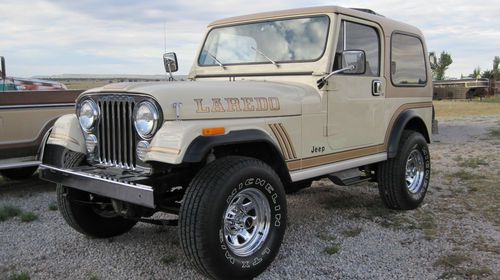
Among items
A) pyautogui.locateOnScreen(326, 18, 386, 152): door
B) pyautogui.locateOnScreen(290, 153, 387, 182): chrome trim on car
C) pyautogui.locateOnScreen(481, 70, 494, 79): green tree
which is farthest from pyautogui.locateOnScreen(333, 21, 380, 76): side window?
pyautogui.locateOnScreen(481, 70, 494, 79): green tree

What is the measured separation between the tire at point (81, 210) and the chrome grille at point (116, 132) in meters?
0.39

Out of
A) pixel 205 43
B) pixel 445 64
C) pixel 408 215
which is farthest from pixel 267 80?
pixel 445 64

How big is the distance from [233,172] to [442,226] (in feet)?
8.75

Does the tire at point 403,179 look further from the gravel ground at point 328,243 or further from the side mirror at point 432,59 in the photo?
the side mirror at point 432,59

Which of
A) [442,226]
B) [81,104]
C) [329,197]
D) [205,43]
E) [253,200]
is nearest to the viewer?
[253,200]

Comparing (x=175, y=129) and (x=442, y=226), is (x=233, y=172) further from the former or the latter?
(x=442, y=226)

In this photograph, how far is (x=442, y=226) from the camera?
5.10 m

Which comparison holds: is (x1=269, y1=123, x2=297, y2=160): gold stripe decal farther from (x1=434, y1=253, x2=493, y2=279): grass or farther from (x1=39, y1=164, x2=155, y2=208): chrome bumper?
(x1=434, y1=253, x2=493, y2=279): grass

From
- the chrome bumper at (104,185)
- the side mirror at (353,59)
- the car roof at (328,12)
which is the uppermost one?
the car roof at (328,12)

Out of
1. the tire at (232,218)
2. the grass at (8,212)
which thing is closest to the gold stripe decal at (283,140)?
the tire at (232,218)

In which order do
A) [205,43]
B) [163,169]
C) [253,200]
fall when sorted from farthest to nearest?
[205,43], [253,200], [163,169]

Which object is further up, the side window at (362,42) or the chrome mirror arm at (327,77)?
the side window at (362,42)

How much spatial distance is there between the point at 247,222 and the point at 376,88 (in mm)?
2237

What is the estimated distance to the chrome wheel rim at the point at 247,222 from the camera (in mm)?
3676
